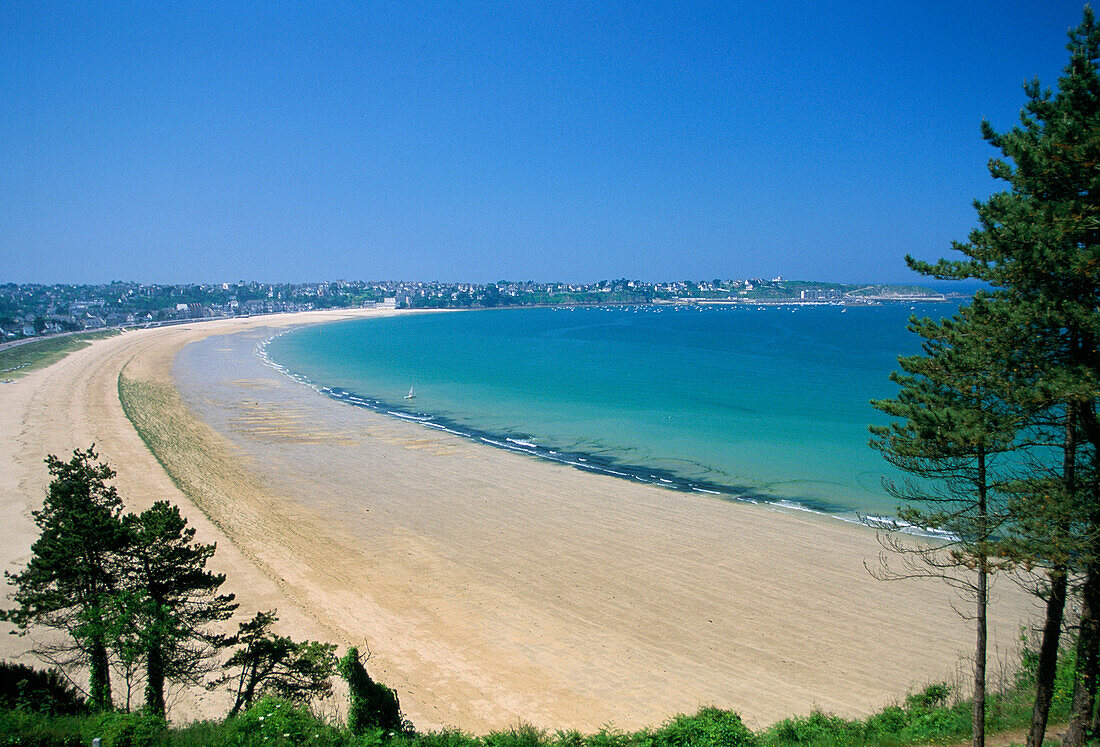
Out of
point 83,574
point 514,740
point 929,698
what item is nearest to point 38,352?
point 83,574

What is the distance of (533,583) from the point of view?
1739 cm

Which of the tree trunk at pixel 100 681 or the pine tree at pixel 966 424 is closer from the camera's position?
the pine tree at pixel 966 424

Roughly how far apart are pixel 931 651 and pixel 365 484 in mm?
21377

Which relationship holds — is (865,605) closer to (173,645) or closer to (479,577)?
(479,577)

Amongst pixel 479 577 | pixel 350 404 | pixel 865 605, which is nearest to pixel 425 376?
pixel 350 404

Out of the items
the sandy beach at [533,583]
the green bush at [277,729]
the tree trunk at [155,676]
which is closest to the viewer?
the green bush at [277,729]

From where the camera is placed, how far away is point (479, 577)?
17750mm

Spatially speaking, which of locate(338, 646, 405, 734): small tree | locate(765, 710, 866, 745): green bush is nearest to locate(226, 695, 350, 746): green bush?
locate(338, 646, 405, 734): small tree

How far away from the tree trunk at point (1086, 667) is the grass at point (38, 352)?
234ft

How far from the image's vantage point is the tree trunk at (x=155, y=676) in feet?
29.7

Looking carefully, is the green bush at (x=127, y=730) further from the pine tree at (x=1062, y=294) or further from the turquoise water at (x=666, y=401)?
the turquoise water at (x=666, y=401)

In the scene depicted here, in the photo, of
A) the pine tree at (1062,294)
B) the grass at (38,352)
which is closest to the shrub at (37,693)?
the pine tree at (1062,294)

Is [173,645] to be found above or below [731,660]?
above

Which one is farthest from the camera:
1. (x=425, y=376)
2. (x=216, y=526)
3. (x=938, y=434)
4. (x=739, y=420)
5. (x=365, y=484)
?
(x=425, y=376)
